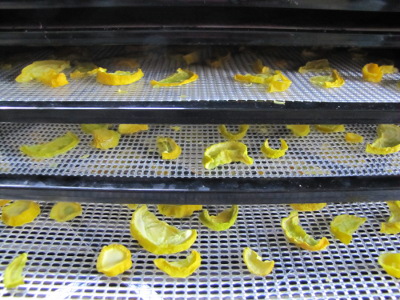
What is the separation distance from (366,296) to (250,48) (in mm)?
831

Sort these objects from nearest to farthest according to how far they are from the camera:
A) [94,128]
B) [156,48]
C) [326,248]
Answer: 1. [326,248]
2. [94,128]
3. [156,48]

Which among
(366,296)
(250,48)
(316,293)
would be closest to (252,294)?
(316,293)

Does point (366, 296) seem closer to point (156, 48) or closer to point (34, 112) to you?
point (34, 112)

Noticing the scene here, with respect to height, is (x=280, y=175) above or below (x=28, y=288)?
above

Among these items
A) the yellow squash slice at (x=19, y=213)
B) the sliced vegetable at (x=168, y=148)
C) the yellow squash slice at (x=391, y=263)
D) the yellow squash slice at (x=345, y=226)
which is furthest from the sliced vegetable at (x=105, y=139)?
the yellow squash slice at (x=391, y=263)

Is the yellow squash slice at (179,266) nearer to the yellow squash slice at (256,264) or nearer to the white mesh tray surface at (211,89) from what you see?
the yellow squash slice at (256,264)

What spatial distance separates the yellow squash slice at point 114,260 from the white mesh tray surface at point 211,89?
1.18 feet

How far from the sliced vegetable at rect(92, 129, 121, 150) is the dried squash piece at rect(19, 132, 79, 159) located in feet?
0.19

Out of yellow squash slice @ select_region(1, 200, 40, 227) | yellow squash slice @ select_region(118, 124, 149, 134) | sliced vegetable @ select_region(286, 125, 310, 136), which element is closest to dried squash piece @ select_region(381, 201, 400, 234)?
sliced vegetable @ select_region(286, 125, 310, 136)

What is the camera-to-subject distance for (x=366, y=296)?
2.58ft

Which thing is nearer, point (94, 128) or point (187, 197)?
point (187, 197)

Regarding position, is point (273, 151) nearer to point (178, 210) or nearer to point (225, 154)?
point (225, 154)

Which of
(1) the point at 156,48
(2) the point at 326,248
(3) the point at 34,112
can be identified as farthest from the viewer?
(1) the point at 156,48

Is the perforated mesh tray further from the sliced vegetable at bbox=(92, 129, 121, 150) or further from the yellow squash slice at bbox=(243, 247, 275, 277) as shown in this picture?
the sliced vegetable at bbox=(92, 129, 121, 150)
